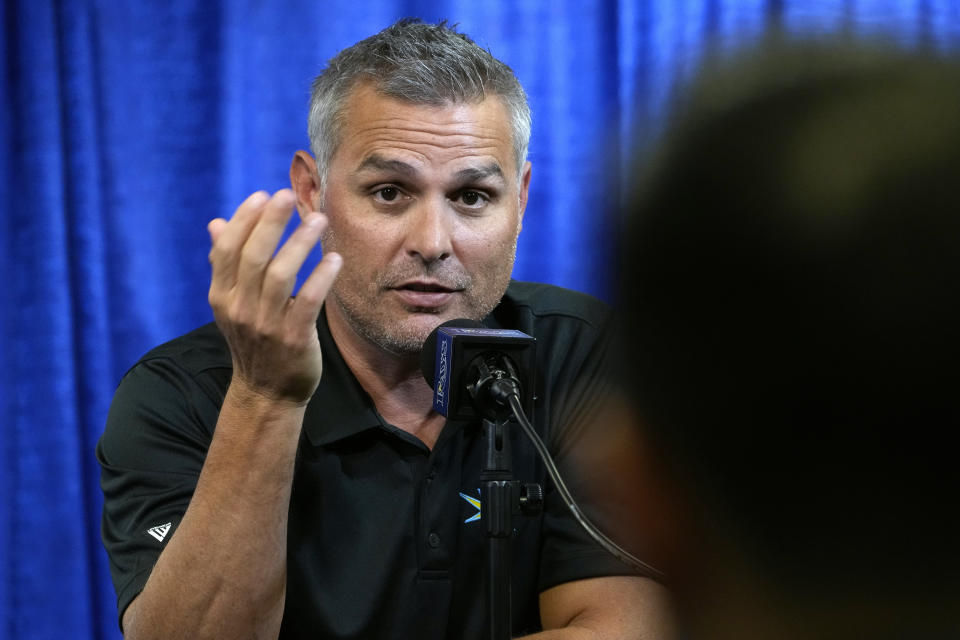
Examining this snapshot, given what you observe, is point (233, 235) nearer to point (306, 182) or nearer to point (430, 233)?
point (430, 233)

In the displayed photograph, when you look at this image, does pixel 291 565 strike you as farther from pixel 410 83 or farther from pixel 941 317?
pixel 941 317

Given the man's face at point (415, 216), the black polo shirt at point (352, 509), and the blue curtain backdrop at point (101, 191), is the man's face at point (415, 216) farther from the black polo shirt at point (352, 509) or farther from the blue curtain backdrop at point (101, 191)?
the blue curtain backdrop at point (101, 191)

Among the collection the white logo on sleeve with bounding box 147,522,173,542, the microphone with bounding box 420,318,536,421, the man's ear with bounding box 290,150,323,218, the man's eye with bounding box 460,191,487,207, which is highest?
the man's ear with bounding box 290,150,323,218

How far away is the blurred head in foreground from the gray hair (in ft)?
5.06

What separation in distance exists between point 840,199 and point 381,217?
1503 millimetres

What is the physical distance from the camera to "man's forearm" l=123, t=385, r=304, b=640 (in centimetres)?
136

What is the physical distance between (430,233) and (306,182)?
0.44m

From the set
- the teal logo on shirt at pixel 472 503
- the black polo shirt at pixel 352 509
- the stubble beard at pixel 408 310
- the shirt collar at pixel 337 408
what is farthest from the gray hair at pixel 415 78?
the teal logo on shirt at pixel 472 503

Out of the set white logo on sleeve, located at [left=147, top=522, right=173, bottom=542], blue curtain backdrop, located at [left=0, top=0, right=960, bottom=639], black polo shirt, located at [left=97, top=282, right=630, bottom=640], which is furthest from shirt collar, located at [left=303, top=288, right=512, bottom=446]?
blue curtain backdrop, located at [left=0, top=0, right=960, bottom=639]

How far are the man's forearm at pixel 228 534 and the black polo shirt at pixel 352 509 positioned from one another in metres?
0.19

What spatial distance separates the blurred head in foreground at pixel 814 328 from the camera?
0.32 m

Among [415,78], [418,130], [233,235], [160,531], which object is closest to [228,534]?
[160,531]

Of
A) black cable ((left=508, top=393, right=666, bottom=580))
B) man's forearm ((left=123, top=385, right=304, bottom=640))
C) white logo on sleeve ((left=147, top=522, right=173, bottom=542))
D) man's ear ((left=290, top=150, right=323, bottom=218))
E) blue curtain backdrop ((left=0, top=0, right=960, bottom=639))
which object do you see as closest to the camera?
black cable ((left=508, top=393, right=666, bottom=580))

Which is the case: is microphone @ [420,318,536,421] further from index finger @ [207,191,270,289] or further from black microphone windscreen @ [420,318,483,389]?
index finger @ [207,191,270,289]
